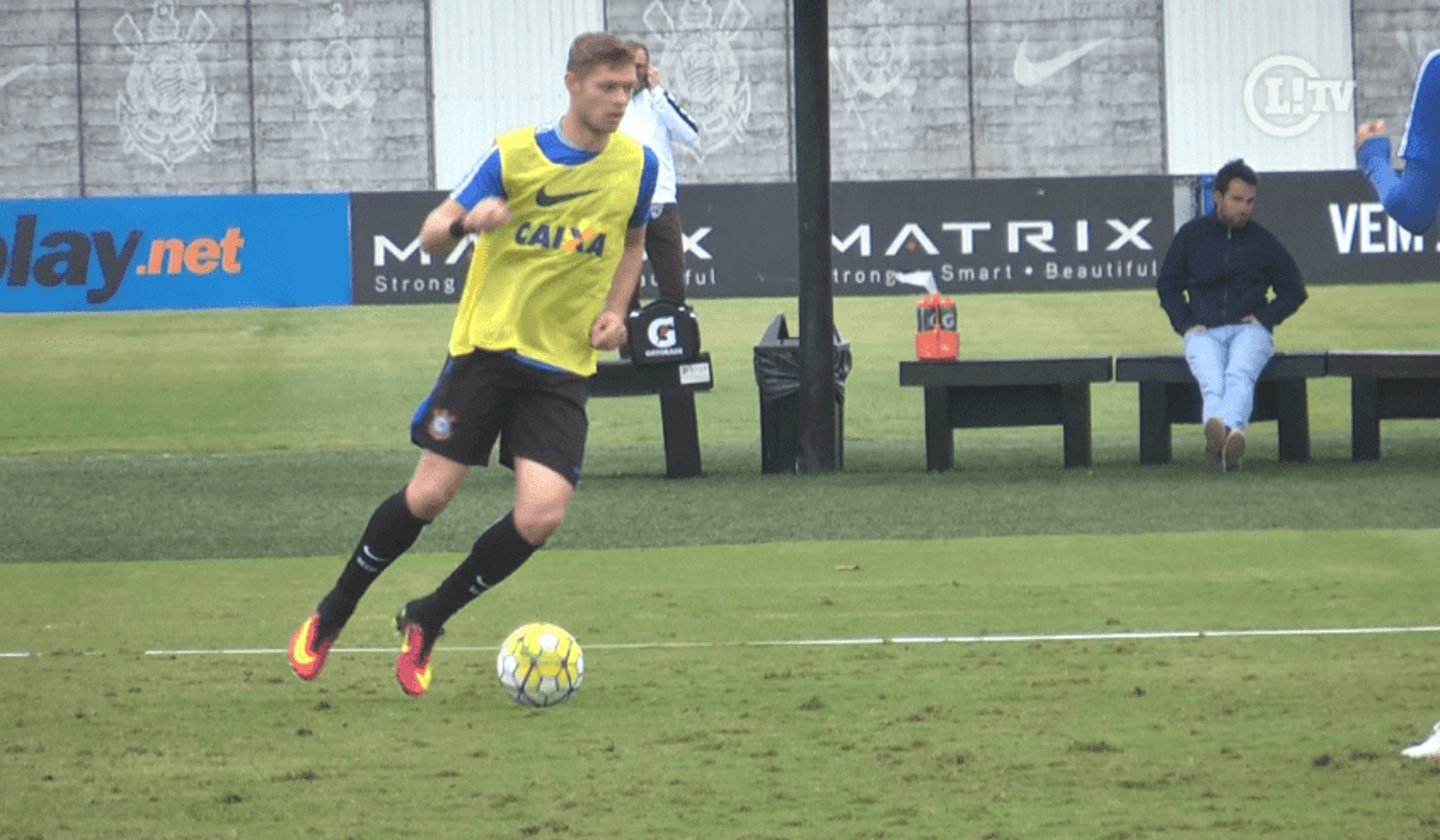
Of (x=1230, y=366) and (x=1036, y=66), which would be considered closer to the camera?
(x=1230, y=366)

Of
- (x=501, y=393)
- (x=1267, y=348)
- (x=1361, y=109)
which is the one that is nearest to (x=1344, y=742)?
(x=501, y=393)

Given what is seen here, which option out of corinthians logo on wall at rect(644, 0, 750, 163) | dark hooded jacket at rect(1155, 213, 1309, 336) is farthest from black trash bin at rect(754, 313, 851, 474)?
corinthians logo on wall at rect(644, 0, 750, 163)

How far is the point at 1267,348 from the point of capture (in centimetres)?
1109

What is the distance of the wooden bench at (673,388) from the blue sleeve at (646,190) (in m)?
5.39

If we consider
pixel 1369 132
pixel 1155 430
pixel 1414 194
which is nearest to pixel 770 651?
pixel 1369 132

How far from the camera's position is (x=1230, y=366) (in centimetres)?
1091

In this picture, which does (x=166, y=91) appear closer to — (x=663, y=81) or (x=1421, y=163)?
(x=663, y=81)

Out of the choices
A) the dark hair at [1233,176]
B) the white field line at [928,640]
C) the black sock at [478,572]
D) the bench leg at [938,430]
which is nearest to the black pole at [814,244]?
the bench leg at [938,430]

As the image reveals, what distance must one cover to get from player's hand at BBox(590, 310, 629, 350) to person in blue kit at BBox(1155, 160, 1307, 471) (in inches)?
237

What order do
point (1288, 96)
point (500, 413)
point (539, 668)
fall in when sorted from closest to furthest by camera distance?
point (539, 668), point (500, 413), point (1288, 96)

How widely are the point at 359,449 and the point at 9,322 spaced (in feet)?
22.9

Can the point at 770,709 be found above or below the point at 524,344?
below

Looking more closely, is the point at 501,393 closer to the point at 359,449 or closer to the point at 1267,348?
the point at 1267,348

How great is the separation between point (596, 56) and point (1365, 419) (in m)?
7.76
